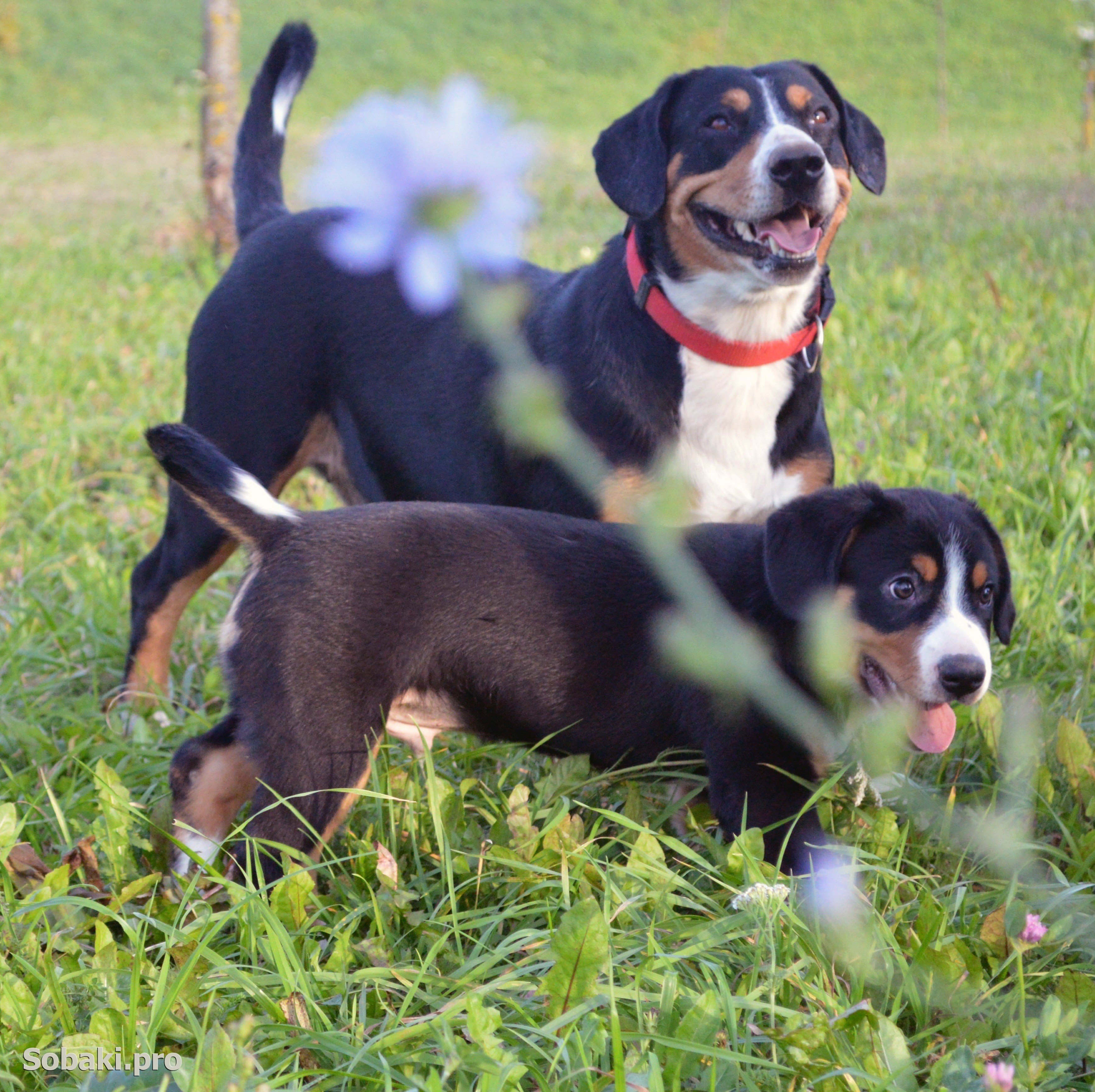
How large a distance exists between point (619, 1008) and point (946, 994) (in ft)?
1.47

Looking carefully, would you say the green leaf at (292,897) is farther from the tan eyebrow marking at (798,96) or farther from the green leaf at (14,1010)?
the tan eyebrow marking at (798,96)

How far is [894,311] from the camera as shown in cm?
612

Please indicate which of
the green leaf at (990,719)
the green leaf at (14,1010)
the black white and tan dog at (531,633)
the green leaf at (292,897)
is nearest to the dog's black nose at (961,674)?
the black white and tan dog at (531,633)

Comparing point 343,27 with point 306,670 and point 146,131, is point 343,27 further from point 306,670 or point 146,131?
point 306,670

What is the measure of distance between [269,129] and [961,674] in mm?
2688

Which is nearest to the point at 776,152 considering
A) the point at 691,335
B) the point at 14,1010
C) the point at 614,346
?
the point at 691,335

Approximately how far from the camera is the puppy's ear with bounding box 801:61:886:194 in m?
3.09

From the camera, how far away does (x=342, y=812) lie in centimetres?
224

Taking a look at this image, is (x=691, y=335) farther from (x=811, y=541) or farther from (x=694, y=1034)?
(x=694, y=1034)

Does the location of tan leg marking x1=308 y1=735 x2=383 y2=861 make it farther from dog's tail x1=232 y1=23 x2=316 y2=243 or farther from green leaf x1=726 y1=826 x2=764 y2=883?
dog's tail x1=232 y1=23 x2=316 y2=243

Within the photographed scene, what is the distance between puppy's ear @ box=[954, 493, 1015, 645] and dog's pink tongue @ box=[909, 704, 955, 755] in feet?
0.80

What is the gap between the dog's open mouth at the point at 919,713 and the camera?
90.7 inches

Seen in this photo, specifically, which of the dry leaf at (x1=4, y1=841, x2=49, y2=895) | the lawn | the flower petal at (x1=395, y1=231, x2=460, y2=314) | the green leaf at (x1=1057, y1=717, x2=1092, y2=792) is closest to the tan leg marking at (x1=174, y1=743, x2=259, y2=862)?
the lawn

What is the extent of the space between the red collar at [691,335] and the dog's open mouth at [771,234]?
0.62 ft
